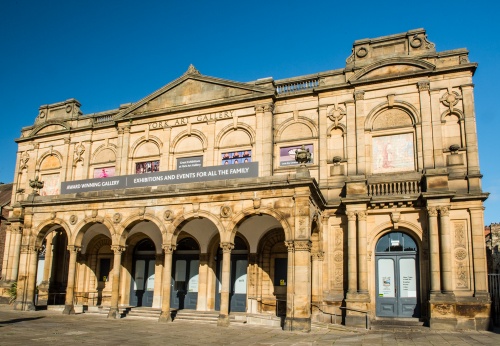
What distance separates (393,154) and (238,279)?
9902 mm

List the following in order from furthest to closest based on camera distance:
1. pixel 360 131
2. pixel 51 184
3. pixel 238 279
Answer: pixel 51 184 < pixel 238 279 < pixel 360 131

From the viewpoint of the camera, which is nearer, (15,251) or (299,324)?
(299,324)

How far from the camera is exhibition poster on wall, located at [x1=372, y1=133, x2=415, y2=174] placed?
2177cm

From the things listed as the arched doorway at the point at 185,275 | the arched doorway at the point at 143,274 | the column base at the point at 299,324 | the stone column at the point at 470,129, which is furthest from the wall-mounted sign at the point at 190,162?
the stone column at the point at 470,129

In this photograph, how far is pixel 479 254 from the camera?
19375 millimetres

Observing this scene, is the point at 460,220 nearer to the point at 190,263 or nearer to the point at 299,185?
the point at 299,185

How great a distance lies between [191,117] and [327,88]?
Result: 7.80 meters

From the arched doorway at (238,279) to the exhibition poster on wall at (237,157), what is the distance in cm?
407

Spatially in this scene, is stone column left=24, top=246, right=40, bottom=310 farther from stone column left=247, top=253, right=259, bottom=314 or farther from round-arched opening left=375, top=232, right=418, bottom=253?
round-arched opening left=375, top=232, right=418, bottom=253

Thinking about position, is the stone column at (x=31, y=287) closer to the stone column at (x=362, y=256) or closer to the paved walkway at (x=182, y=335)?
the paved walkway at (x=182, y=335)

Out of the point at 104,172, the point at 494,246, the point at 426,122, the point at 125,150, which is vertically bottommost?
the point at 494,246

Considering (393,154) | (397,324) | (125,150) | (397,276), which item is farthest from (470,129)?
(125,150)

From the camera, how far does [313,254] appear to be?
21.4 m

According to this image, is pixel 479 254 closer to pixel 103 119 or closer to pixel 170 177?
pixel 170 177
